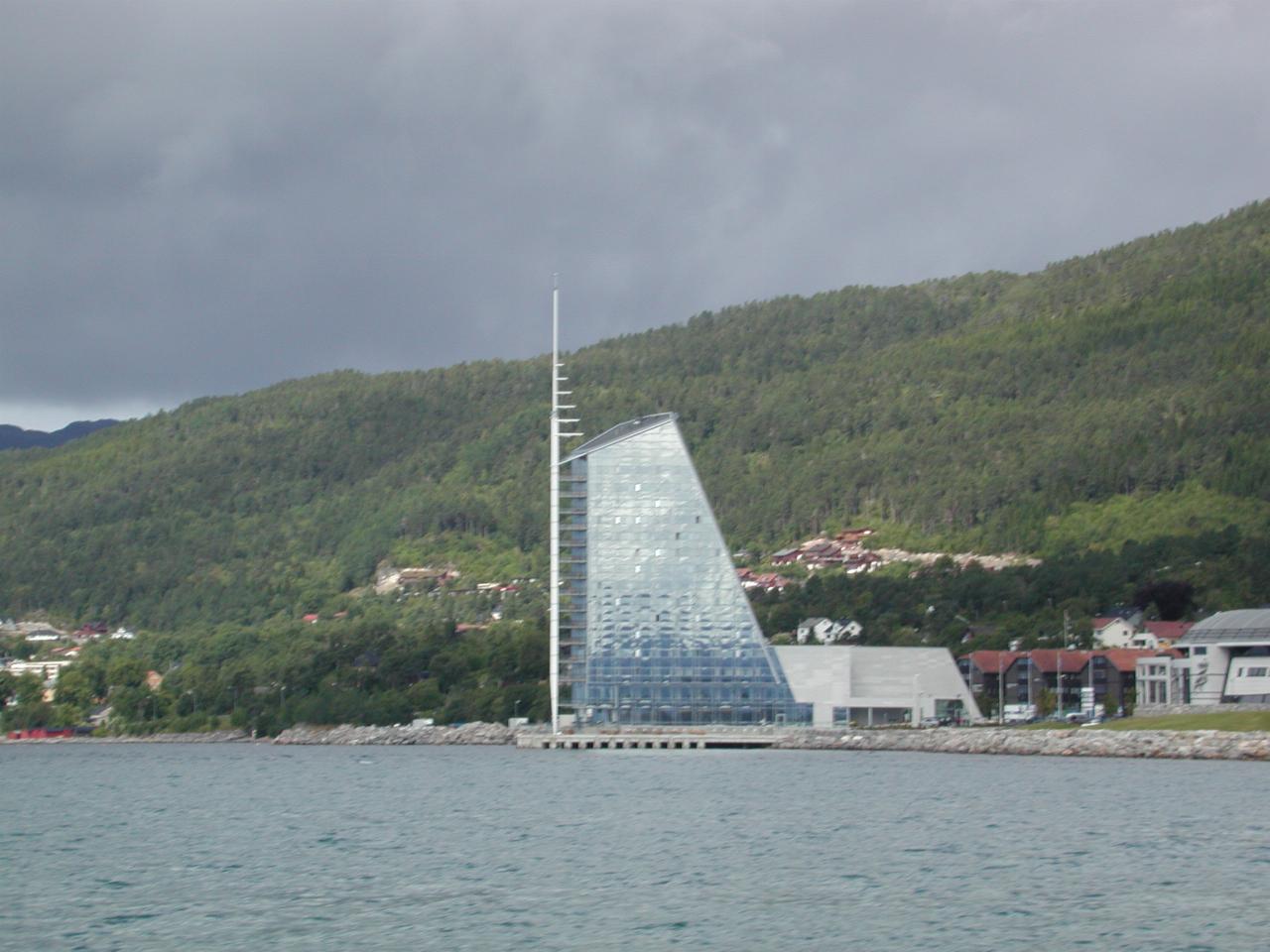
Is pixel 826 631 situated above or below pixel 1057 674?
above

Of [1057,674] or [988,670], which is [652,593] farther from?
[1057,674]

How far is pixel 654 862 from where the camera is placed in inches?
1698

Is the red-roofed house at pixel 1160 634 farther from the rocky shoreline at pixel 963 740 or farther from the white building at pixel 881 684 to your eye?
the rocky shoreline at pixel 963 740

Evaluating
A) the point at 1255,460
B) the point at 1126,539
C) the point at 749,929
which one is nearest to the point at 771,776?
the point at 749,929

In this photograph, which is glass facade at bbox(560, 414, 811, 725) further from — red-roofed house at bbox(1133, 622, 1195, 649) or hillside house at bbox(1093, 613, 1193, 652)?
hillside house at bbox(1093, 613, 1193, 652)

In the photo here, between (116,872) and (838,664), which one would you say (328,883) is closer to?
(116,872)

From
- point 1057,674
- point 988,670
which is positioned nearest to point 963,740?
point 1057,674

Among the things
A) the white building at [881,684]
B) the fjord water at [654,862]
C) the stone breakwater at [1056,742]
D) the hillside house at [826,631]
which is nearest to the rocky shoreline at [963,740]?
the stone breakwater at [1056,742]

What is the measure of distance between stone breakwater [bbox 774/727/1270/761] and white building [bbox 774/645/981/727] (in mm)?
3688

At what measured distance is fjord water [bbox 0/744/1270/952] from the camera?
3325 cm

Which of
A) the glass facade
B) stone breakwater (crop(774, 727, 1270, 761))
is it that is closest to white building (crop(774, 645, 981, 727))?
stone breakwater (crop(774, 727, 1270, 761))

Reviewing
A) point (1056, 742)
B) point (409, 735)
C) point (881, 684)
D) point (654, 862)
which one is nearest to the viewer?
point (654, 862)

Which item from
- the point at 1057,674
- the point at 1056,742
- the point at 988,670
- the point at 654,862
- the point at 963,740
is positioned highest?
the point at 988,670

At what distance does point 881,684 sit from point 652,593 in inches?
521
